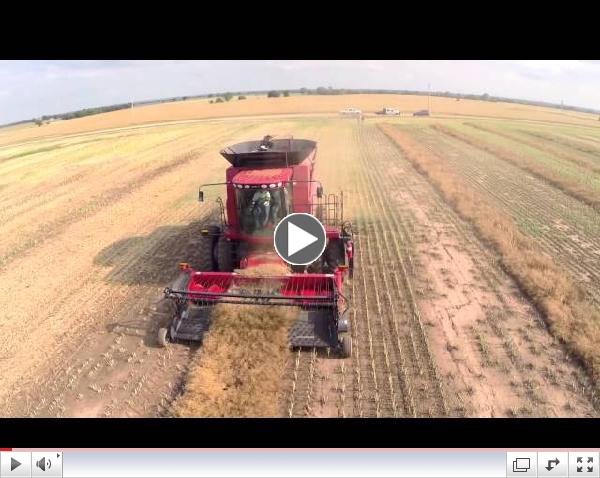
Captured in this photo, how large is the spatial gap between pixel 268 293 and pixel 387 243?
550 centimetres

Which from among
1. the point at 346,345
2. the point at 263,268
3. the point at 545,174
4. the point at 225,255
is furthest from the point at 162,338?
the point at 545,174

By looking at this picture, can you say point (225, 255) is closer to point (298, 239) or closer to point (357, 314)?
point (298, 239)

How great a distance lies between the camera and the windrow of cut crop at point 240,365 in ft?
17.9

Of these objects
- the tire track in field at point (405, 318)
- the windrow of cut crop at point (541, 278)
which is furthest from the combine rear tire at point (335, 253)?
the windrow of cut crop at point (541, 278)

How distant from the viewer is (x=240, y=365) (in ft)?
20.0

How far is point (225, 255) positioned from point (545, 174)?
709 inches

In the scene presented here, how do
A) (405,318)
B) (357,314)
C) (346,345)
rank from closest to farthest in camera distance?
(346,345) → (405,318) → (357,314)

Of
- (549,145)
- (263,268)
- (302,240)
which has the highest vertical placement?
(549,145)

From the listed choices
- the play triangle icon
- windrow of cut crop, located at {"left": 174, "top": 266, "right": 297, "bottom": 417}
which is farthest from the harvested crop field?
the play triangle icon

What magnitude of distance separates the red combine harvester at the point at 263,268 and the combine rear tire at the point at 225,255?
0.07ft

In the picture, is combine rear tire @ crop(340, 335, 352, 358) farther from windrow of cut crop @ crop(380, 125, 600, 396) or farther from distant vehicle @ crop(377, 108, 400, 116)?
distant vehicle @ crop(377, 108, 400, 116)

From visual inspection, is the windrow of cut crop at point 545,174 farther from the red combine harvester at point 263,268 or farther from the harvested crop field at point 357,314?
the red combine harvester at point 263,268

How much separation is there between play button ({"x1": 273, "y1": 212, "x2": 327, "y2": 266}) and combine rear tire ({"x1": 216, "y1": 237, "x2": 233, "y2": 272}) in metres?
2.03

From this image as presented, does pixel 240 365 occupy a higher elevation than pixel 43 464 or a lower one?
lower
